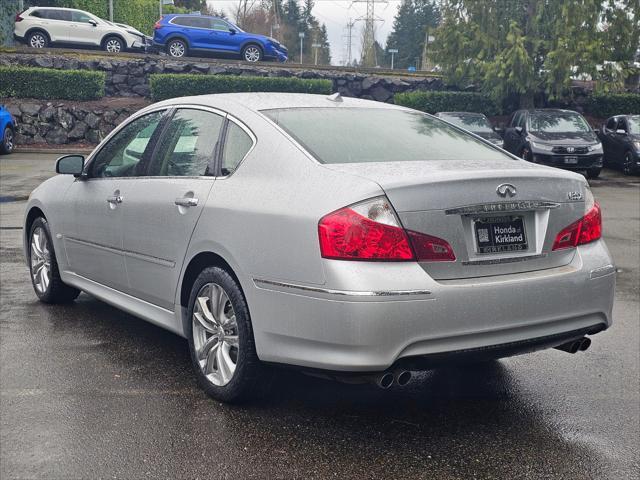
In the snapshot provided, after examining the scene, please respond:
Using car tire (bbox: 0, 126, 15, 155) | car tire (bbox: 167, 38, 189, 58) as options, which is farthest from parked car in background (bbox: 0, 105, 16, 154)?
car tire (bbox: 167, 38, 189, 58)

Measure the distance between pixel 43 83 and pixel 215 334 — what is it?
24.6 metres

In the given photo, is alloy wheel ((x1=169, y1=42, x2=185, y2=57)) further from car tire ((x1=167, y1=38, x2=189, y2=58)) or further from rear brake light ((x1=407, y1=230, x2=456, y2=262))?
rear brake light ((x1=407, y1=230, x2=456, y2=262))

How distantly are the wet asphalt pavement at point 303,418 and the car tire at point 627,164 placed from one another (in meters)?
17.3

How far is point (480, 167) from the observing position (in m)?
3.98

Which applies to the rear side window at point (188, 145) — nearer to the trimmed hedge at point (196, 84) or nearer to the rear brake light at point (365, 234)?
the rear brake light at point (365, 234)

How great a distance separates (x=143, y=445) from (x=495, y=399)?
1872mm

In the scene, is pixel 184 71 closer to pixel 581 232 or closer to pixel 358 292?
pixel 581 232

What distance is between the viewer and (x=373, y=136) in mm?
4465

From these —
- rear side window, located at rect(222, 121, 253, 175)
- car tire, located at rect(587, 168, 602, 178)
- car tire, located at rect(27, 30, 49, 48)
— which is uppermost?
car tire, located at rect(27, 30, 49, 48)

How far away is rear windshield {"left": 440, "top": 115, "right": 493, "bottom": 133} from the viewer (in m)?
21.7

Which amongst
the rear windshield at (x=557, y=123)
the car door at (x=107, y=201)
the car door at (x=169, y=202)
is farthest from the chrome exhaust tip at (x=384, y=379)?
the rear windshield at (x=557, y=123)

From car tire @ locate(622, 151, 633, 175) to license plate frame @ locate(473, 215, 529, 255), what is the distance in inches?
757

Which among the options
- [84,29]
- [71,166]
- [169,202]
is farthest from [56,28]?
[169,202]

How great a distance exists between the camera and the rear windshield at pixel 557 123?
21320mm
